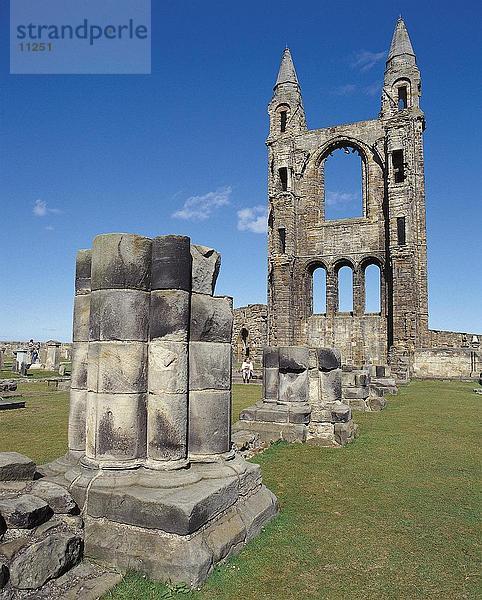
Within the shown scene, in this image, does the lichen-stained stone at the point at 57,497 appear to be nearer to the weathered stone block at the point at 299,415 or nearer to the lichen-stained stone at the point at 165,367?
the lichen-stained stone at the point at 165,367

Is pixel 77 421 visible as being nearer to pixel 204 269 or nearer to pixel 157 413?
pixel 157 413

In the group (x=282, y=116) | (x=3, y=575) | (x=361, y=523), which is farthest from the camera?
(x=282, y=116)

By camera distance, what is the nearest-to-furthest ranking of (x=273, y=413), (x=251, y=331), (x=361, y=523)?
1. (x=361, y=523)
2. (x=273, y=413)
3. (x=251, y=331)

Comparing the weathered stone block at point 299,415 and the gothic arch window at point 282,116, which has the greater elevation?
the gothic arch window at point 282,116

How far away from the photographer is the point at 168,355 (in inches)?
164

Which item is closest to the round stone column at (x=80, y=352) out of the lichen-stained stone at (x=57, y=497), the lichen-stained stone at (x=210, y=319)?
the lichen-stained stone at (x=57, y=497)

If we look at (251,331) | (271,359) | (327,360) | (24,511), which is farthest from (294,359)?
(251,331)

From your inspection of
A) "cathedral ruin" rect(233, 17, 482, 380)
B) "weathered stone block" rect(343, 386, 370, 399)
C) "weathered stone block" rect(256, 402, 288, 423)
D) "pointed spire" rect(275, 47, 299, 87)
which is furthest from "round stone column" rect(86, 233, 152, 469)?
"pointed spire" rect(275, 47, 299, 87)

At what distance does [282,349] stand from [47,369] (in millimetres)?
21578

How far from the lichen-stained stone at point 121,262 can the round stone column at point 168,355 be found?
0.30 feet

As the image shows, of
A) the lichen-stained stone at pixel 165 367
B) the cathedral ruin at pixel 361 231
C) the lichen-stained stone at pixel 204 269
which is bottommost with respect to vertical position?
the lichen-stained stone at pixel 165 367

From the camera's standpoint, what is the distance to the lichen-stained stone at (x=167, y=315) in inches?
164

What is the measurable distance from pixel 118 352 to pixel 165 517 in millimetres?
1355

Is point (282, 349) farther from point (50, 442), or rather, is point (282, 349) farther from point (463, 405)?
point (463, 405)
